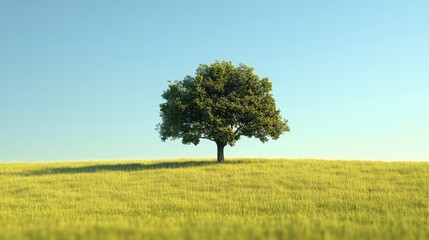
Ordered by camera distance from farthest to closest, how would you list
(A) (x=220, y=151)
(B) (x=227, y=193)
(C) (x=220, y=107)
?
(A) (x=220, y=151) < (C) (x=220, y=107) < (B) (x=227, y=193)

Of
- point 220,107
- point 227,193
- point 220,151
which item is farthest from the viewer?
point 220,151

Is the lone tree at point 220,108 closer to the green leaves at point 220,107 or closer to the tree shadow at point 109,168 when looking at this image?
the green leaves at point 220,107

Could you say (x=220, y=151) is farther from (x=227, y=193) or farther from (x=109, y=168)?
(x=227, y=193)

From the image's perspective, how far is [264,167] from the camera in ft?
139

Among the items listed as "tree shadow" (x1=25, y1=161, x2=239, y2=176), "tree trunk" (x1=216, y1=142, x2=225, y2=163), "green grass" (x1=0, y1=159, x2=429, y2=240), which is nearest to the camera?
"green grass" (x1=0, y1=159, x2=429, y2=240)

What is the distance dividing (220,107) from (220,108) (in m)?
0.24

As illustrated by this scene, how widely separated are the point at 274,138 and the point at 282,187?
14.7 m

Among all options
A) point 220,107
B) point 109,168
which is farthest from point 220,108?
point 109,168

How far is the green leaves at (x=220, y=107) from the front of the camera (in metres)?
44.9

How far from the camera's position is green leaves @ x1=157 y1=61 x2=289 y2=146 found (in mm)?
44938

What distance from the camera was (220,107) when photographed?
44719 millimetres

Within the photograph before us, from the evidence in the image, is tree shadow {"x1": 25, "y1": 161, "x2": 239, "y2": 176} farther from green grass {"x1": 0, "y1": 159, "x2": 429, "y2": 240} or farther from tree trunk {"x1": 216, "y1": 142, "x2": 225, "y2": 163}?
tree trunk {"x1": 216, "y1": 142, "x2": 225, "y2": 163}

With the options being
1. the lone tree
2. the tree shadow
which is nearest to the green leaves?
the lone tree

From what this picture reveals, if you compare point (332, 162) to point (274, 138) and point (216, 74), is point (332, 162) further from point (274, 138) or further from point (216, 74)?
point (216, 74)
